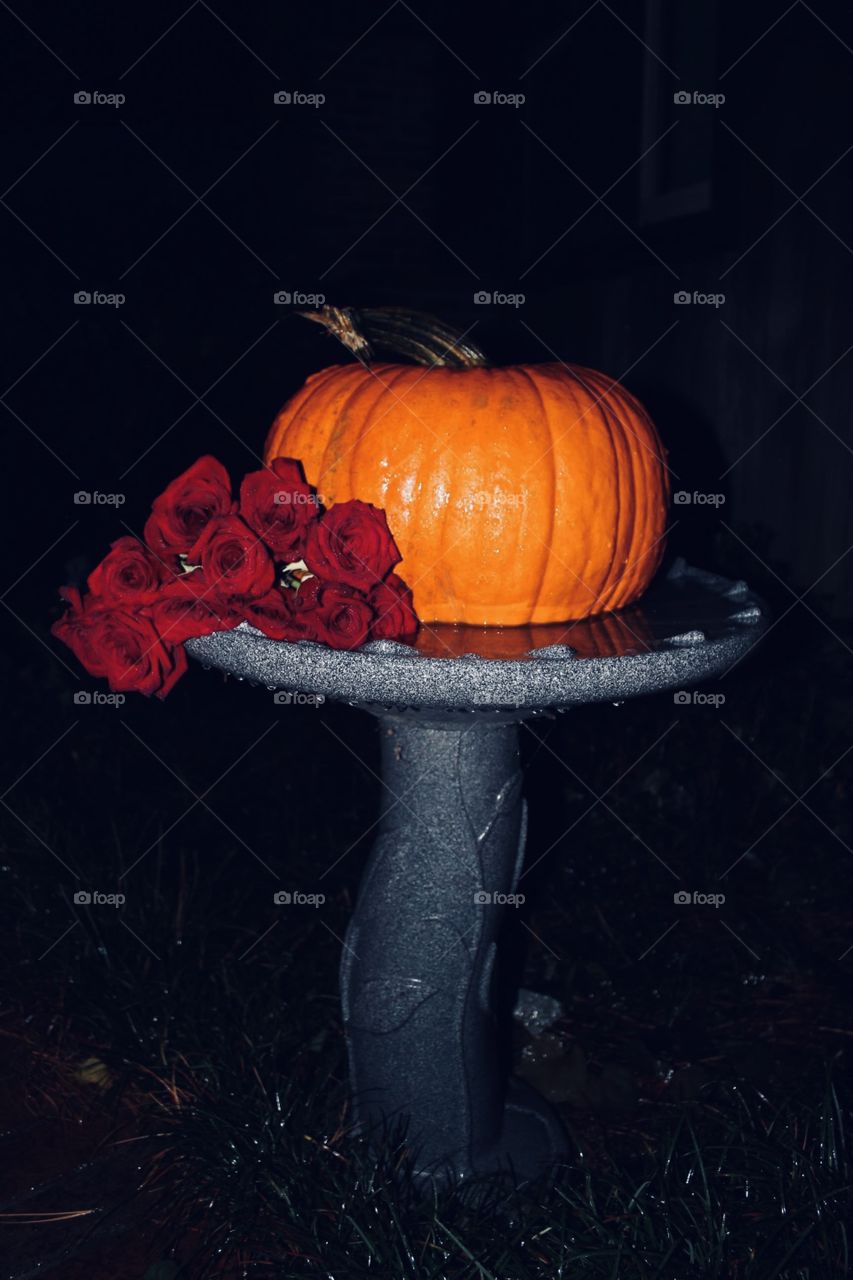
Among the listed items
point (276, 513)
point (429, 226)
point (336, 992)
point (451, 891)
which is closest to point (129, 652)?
point (276, 513)

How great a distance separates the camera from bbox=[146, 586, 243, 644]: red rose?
1953mm

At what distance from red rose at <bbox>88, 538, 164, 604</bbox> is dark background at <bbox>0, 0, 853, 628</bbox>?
248 centimetres

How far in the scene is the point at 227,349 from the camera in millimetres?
4711

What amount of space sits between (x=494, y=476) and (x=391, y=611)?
0.96ft

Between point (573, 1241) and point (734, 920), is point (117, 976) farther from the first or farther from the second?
point (734, 920)

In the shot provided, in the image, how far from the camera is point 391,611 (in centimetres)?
196

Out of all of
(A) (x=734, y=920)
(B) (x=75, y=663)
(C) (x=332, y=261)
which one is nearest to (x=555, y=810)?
(A) (x=734, y=920)

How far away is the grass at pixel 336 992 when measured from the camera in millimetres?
2148

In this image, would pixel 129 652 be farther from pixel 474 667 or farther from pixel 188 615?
pixel 474 667

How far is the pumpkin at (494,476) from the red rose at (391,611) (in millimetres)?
99

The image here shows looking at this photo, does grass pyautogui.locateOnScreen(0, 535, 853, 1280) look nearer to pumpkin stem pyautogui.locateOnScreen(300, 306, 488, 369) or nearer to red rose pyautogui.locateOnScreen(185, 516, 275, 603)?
red rose pyautogui.locateOnScreen(185, 516, 275, 603)

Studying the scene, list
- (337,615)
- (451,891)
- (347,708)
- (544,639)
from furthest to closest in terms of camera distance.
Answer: (347,708) < (451,891) < (544,639) < (337,615)

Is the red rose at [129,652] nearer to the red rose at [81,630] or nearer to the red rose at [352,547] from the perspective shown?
the red rose at [81,630]

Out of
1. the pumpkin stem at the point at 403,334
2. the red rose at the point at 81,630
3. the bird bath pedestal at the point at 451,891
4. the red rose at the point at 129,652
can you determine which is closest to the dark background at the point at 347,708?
the bird bath pedestal at the point at 451,891
